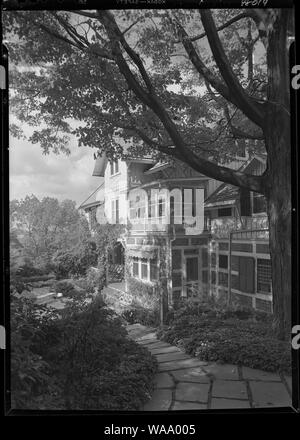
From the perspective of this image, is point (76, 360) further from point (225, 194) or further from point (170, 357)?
point (225, 194)

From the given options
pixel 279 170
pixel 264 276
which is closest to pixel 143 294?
pixel 264 276

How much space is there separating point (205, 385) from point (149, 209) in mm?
1433

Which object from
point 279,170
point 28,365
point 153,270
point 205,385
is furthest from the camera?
point 153,270

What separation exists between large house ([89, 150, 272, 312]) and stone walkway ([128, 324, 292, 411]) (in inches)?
18.3

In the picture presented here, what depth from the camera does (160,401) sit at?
6.65 ft

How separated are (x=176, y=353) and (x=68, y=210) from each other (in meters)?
1.54

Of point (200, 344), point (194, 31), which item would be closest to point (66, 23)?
point (194, 31)

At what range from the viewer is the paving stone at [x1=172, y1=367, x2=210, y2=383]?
2178mm

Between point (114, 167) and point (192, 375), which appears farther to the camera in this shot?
point (114, 167)

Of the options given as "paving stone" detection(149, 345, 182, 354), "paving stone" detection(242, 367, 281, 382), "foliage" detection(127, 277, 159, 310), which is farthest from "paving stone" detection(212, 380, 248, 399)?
"foliage" detection(127, 277, 159, 310)

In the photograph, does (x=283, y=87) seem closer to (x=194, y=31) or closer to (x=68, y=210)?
(x=194, y=31)

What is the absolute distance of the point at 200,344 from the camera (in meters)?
2.43

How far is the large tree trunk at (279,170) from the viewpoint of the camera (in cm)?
216
